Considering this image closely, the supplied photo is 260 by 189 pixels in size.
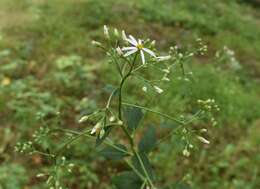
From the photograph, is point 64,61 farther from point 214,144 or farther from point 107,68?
point 214,144

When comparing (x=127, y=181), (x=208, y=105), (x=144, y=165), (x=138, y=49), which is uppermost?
(x=138, y=49)

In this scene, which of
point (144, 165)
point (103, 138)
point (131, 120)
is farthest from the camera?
point (131, 120)

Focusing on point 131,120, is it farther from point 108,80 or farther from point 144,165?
point 108,80

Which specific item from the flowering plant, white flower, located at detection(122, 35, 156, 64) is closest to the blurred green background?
the flowering plant

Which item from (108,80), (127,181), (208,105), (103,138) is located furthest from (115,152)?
(108,80)

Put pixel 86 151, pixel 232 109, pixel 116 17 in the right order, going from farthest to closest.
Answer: pixel 116 17 → pixel 232 109 → pixel 86 151

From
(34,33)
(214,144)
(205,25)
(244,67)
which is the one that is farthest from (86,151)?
(205,25)
